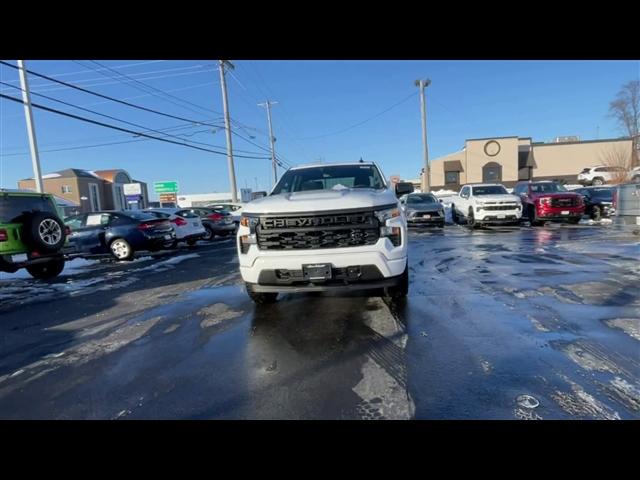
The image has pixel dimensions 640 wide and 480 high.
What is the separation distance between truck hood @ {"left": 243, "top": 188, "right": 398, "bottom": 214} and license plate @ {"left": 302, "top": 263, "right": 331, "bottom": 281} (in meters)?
0.60

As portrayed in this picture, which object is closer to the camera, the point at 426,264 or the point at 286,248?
the point at 286,248

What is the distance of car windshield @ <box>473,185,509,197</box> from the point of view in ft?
47.4

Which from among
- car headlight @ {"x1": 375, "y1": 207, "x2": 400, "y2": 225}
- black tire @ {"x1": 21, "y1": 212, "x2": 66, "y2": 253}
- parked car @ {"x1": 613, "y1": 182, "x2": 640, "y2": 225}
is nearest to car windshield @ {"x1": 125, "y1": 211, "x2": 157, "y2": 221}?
black tire @ {"x1": 21, "y1": 212, "x2": 66, "y2": 253}

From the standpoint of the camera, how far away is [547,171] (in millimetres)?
45406

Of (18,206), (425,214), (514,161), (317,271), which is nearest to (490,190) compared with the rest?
(425,214)

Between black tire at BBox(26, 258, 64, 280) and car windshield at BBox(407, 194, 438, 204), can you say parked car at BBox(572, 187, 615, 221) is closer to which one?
car windshield at BBox(407, 194, 438, 204)

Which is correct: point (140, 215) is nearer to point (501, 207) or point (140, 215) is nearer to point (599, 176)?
point (501, 207)

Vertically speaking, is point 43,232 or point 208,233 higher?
point 43,232

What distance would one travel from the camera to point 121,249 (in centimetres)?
1064

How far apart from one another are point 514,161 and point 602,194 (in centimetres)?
3018
